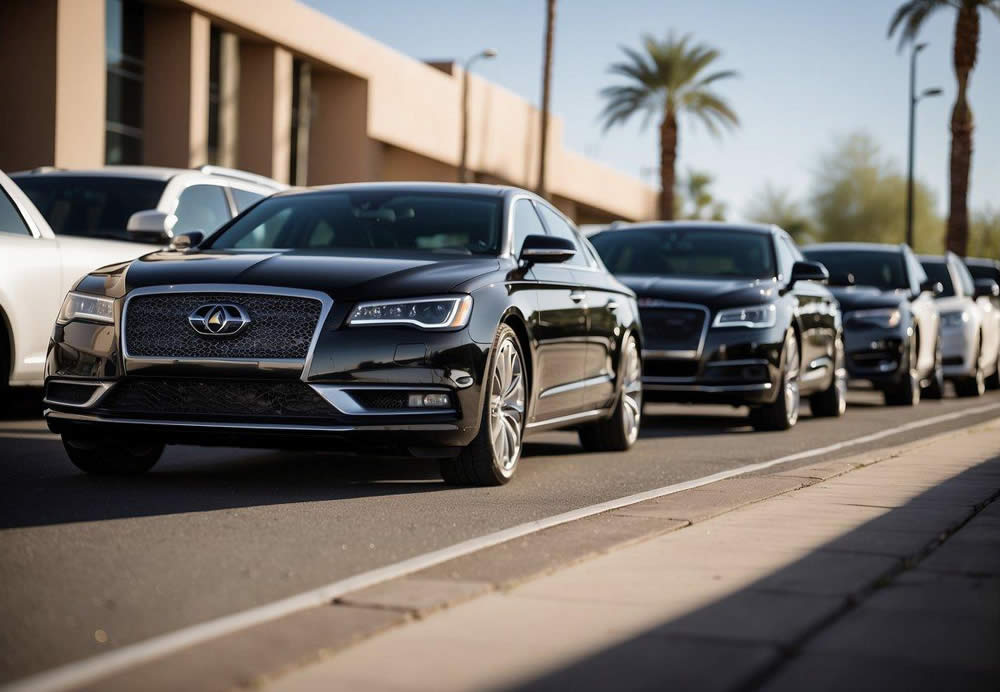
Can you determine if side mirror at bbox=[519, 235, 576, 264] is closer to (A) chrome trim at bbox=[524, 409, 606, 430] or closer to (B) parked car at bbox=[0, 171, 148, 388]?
(A) chrome trim at bbox=[524, 409, 606, 430]

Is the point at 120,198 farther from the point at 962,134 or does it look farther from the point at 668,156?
the point at 668,156

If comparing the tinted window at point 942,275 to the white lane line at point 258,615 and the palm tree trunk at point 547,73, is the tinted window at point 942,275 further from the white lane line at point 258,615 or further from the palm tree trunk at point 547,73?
the palm tree trunk at point 547,73

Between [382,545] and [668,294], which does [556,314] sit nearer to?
[382,545]

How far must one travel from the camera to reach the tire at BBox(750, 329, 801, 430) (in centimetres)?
1311

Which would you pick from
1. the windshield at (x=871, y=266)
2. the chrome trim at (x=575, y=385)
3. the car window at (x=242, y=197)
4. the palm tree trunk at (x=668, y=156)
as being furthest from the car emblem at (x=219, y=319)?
the palm tree trunk at (x=668, y=156)

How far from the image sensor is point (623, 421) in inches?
415

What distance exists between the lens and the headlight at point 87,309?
7.66 m

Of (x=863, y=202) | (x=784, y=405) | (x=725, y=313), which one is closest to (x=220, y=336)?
(x=725, y=313)

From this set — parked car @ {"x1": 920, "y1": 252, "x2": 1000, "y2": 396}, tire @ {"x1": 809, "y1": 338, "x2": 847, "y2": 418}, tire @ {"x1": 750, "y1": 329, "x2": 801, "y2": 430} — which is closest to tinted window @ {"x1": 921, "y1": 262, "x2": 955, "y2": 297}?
parked car @ {"x1": 920, "y1": 252, "x2": 1000, "y2": 396}

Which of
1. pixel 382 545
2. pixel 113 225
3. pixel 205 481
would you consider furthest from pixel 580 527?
pixel 113 225

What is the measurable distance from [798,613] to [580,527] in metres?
1.90

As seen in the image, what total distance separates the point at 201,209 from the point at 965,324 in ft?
38.3

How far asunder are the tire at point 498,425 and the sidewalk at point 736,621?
1.60 m

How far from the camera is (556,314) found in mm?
9031
